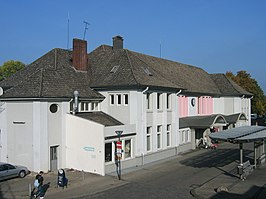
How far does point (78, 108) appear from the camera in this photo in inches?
1041

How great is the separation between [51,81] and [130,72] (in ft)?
21.3

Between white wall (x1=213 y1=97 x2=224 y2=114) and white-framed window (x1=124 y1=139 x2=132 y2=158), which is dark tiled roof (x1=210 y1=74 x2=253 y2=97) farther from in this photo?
white-framed window (x1=124 y1=139 x2=132 y2=158)

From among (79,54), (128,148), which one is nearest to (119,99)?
(128,148)

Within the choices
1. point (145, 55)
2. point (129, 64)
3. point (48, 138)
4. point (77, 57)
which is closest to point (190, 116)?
point (145, 55)

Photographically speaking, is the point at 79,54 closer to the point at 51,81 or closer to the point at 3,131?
the point at 51,81

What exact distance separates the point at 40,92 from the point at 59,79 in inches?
119

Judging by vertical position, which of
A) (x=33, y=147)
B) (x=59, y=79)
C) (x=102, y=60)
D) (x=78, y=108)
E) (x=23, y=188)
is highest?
(x=102, y=60)

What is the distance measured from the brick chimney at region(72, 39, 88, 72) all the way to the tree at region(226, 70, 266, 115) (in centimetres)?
4705

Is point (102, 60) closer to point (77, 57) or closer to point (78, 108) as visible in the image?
point (77, 57)

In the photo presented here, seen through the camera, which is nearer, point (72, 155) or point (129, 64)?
point (72, 155)

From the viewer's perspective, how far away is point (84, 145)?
24.3 m

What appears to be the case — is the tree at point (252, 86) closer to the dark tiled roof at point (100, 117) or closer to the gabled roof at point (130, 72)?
the gabled roof at point (130, 72)

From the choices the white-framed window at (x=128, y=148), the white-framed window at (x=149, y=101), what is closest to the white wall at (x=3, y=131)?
the white-framed window at (x=128, y=148)

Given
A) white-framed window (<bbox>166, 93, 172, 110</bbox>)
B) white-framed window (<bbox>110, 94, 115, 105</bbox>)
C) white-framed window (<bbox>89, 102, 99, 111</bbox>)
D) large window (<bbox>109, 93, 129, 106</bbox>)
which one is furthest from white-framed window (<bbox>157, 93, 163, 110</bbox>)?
white-framed window (<bbox>89, 102, 99, 111</bbox>)
